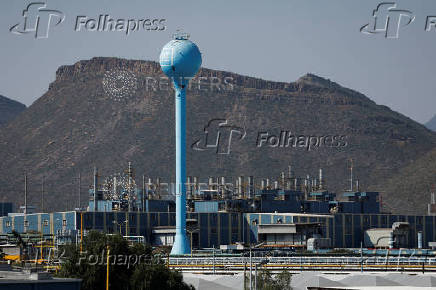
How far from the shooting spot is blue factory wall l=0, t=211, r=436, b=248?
120 metres

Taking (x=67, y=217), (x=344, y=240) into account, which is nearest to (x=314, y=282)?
(x=67, y=217)

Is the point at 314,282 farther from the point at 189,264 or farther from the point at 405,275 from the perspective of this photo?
the point at 189,264

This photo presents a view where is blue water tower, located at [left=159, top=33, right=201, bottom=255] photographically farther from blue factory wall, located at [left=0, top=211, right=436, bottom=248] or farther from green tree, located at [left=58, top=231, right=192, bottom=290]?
green tree, located at [left=58, top=231, right=192, bottom=290]

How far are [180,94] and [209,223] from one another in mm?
25461

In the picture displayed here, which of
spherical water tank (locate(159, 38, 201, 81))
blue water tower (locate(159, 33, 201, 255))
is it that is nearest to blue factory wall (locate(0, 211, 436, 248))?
blue water tower (locate(159, 33, 201, 255))

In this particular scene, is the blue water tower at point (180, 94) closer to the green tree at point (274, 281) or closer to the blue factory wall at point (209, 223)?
the blue factory wall at point (209, 223)

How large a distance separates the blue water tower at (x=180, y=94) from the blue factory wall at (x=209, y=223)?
11.2 metres

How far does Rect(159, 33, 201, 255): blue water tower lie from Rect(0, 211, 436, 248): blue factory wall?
11.2 metres

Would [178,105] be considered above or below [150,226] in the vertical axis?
above

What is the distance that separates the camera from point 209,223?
5089 inches

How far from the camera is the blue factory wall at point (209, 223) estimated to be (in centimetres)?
12019

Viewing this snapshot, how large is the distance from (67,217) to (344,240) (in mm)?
38897

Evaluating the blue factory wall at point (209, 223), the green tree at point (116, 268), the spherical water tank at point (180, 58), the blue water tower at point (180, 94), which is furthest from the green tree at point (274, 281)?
the blue factory wall at point (209, 223)

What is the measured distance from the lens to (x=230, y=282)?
2844 inches
